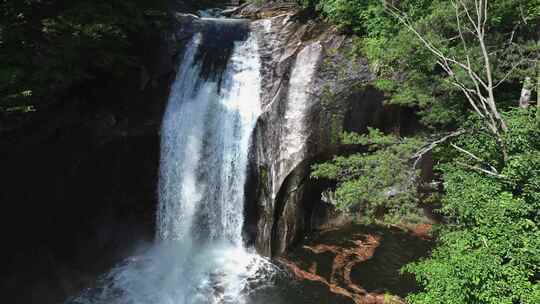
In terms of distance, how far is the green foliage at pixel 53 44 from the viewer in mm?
9312

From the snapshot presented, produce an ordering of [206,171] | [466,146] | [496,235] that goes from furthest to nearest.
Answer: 1. [206,171]
2. [466,146]
3. [496,235]

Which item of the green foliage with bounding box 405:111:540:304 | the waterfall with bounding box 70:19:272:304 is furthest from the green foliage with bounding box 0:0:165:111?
the green foliage with bounding box 405:111:540:304

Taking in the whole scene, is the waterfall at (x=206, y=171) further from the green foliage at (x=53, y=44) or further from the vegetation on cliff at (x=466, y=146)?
A: the vegetation on cliff at (x=466, y=146)

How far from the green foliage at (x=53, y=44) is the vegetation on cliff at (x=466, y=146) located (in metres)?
7.95

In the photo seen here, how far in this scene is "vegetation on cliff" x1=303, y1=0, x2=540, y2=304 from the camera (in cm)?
688

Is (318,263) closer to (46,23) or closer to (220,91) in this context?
(220,91)

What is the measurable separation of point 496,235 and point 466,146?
3.79 meters

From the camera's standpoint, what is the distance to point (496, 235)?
708 cm

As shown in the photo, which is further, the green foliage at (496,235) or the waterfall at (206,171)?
the waterfall at (206,171)

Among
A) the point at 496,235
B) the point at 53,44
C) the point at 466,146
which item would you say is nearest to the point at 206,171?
the point at 53,44

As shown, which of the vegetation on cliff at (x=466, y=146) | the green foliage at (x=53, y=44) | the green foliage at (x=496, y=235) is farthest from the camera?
the green foliage at (x=53, y=44)

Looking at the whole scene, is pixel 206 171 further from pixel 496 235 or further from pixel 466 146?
pixel 496 235

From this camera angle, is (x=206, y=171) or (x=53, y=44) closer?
(x=53, y=44)

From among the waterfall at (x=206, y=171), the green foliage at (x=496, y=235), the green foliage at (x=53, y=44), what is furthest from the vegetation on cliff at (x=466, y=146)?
the green foliage at (x=53, y=44)
